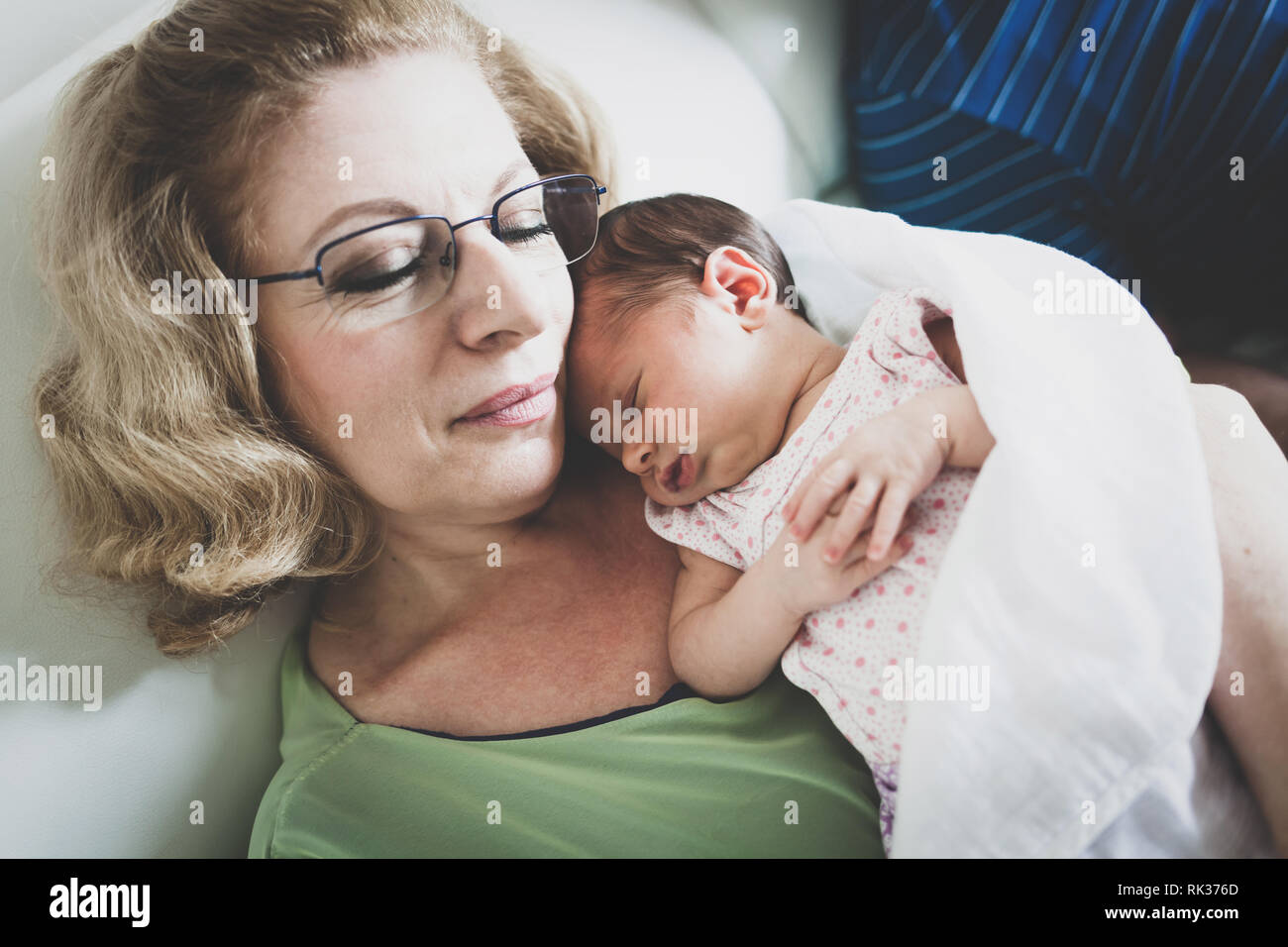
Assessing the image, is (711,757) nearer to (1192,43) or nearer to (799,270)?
(799,270)

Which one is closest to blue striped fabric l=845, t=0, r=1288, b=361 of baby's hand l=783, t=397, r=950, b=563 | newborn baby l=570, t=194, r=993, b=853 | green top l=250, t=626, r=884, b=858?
newborn baby l=570, t=194, r=993, b=853

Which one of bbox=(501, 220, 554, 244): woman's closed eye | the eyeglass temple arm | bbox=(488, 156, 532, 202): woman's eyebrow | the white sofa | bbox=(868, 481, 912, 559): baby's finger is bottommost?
the white sofa

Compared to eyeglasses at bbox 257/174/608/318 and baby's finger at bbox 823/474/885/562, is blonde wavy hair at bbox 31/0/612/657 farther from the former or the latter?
baby's finger at bbox 823/474/885/562

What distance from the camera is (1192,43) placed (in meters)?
1.31

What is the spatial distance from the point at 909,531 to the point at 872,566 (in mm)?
64

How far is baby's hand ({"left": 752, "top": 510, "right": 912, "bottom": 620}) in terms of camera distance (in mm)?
898

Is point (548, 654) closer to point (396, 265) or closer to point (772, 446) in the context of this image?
point (772, 446)

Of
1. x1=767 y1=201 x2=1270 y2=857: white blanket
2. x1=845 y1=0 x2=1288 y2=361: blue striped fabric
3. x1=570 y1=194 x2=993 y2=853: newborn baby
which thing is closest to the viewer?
x1=767 y1=201 x2=1270 y2=857: white blanket

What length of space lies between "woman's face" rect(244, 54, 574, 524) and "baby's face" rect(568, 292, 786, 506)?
0.08m

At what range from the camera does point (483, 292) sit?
983mm

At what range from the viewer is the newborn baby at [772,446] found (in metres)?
0.90

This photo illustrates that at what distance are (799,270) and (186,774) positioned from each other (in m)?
1.12
